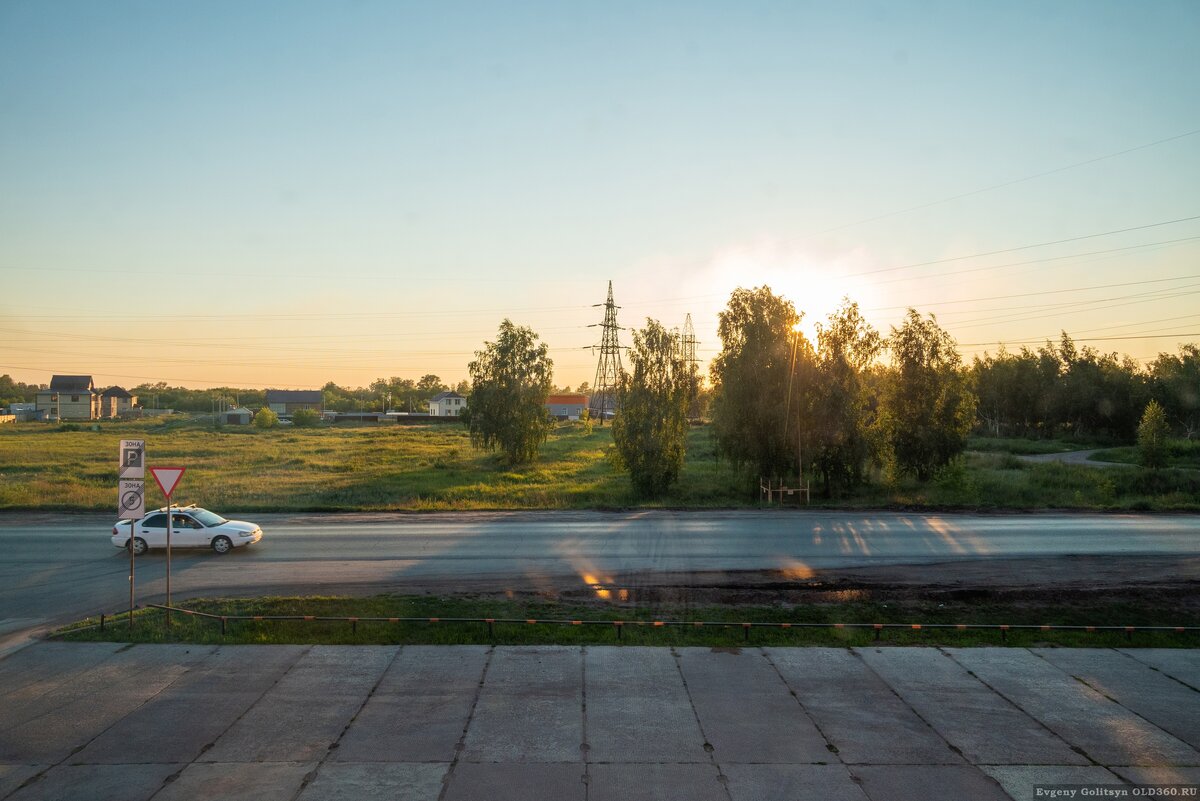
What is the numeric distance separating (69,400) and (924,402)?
134 meters

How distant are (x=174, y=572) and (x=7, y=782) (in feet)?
39.6

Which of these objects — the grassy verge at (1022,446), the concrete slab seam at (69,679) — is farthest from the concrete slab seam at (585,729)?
the grassy verge at (1022,446)

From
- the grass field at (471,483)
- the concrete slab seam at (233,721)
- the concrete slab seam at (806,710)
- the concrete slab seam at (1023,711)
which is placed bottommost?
the concrete slab seam at (1023,711)

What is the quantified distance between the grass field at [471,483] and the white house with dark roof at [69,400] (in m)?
71.7

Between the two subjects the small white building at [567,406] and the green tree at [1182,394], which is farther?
the small white building at [567,406]

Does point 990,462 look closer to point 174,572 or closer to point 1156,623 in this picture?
point 1156,623

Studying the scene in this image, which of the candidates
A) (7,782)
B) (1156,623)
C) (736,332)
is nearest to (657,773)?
(7,782)

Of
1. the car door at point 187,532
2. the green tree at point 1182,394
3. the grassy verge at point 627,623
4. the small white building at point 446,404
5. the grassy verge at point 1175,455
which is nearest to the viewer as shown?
the grassy verge at point 627,623

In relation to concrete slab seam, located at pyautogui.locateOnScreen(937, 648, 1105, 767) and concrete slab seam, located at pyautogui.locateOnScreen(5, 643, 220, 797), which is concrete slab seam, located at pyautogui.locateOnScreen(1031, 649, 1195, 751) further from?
concrete slab seam, located at pyautogui.locateOnScreen(5, 643, 220, 797)

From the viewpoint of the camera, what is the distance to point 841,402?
35.5 meters

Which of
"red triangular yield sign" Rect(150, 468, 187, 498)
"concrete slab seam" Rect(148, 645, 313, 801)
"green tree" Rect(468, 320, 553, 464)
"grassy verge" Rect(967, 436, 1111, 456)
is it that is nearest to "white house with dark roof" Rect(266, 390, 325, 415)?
"green tree" Rect(468, 320, 553, 464)

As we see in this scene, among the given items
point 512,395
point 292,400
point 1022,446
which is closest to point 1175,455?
point 1022,446

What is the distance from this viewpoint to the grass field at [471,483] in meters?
32.7

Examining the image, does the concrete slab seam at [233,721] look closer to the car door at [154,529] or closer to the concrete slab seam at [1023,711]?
the car door at [154,529]
